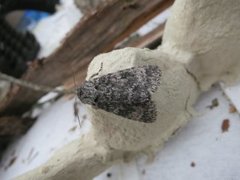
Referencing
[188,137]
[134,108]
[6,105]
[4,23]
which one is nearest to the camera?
[134,108]

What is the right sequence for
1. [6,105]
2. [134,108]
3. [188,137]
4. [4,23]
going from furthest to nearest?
[4,23] → [6,105] → [188,137] → [134,108]

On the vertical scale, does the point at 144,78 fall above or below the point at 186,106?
above

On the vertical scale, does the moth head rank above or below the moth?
above

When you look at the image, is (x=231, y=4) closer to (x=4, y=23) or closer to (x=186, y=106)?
(x=186, y=106)

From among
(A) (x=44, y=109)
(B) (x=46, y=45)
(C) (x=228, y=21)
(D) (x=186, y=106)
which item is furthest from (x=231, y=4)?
(B) (x=46, y=45)

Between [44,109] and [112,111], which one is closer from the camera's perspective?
[112,111]

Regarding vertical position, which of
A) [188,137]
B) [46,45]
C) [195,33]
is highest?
[195,33]

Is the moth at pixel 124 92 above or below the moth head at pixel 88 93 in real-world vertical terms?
below
